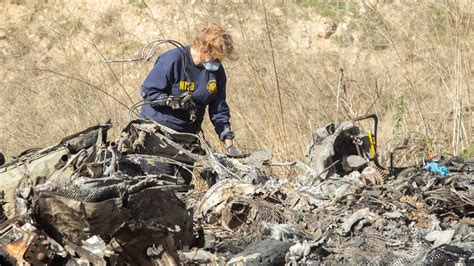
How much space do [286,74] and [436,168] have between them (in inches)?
140

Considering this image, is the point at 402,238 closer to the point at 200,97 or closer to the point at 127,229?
the point at 127,229

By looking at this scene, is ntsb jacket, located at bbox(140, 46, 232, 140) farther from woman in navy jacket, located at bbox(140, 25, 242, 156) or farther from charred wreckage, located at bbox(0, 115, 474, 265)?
charred wreckage, located at bbox(0, 115, 474, 265)

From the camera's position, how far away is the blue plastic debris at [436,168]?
4496 mm

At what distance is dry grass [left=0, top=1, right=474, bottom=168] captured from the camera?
269 inches

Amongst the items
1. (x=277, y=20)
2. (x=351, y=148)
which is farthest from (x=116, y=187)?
(x=277, y=20)

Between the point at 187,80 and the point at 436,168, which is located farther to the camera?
the point at 187,80

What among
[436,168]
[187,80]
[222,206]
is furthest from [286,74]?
[222,206]

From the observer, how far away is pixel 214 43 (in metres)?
5.20

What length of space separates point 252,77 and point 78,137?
3485mm

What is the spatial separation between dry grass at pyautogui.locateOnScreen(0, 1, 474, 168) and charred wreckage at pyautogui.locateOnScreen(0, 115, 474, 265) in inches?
72.1

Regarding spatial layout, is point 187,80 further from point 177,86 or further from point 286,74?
point 286,74

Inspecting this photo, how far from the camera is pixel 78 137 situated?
3564mm

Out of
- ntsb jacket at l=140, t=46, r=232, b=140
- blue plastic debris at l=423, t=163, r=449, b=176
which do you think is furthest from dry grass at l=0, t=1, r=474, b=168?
blue plastic debris at l=423, t=163, r=449, b=176

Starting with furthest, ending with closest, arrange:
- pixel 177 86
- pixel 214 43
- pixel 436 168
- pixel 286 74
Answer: pixel 286 74 < pixel 177 86 < pixel 214 43 < pixel 436 168
